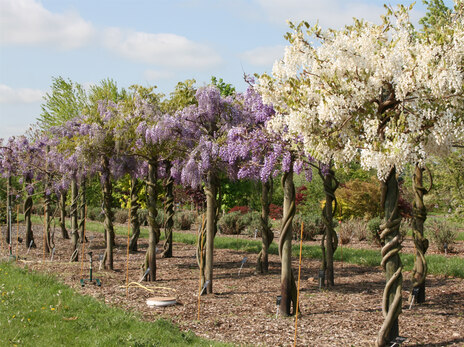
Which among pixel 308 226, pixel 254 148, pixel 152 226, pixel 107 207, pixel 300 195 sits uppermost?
pixel 254 148

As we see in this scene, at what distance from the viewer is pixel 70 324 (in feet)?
22.3

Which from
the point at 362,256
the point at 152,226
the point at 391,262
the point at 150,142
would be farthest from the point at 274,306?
the point at 362,256

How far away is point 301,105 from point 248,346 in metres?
3.18

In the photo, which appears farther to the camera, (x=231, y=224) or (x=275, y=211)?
(x=275, y=211)

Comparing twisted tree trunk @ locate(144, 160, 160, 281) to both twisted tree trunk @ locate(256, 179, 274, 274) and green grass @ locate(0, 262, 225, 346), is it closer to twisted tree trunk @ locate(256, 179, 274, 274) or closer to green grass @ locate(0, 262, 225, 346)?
green grass @ locate(0, 262, 225, 346)

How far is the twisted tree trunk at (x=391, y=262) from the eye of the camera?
576 cm

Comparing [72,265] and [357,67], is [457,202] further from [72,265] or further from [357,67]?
[72,265]

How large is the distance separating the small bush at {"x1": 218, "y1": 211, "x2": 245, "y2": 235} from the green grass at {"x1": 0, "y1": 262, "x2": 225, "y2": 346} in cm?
1378

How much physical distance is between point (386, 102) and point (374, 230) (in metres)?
11.5

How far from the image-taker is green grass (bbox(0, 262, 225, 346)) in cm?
608

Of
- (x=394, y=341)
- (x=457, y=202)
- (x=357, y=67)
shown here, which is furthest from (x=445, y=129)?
(x=457, y=202)

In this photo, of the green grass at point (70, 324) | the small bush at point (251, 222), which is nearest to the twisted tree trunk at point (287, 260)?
the green grass at point (70, 324)

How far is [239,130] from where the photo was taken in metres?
8.84

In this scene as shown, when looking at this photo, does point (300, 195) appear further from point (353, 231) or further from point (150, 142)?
point (150, 142)
